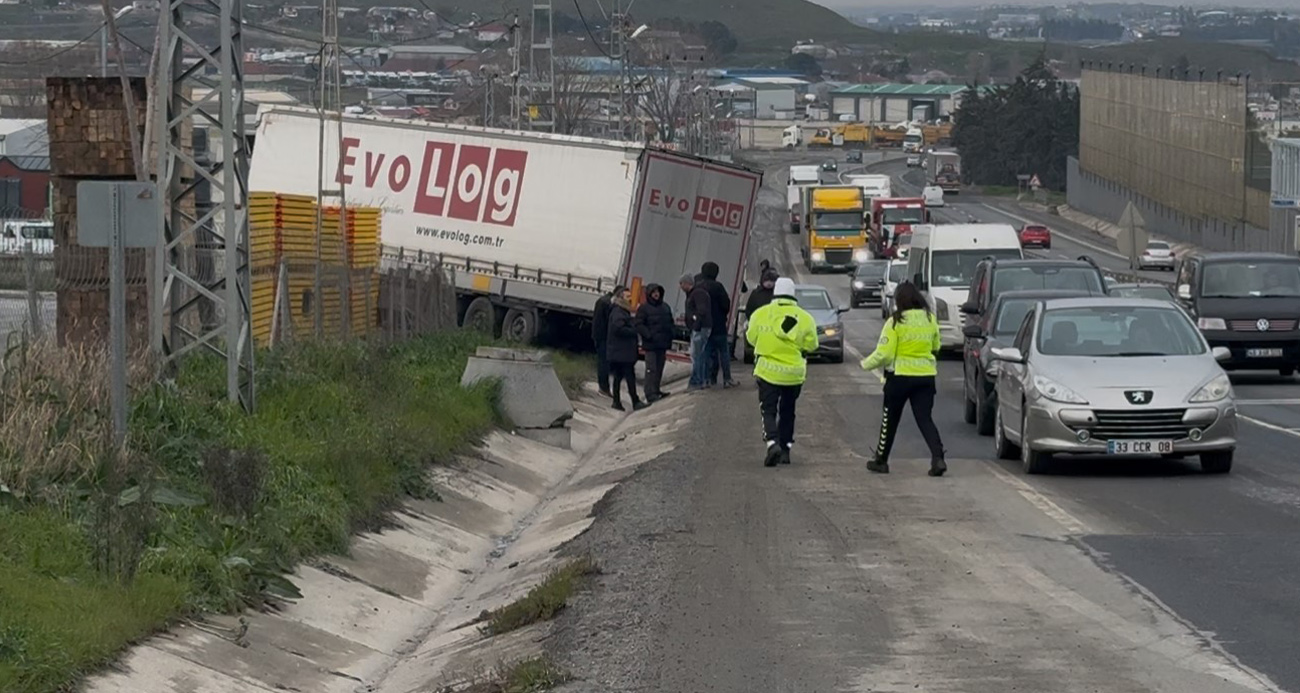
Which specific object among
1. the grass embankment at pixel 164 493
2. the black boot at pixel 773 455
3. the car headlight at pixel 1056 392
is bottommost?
the black boot at pixel 773 455

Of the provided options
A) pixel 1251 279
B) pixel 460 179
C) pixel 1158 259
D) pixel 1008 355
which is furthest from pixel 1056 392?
pixel 1158 259

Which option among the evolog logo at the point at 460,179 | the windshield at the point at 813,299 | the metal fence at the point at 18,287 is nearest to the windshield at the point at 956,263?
the windshield at the point at 813,299

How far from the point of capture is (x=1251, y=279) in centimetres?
2952

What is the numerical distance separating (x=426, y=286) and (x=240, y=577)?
65.5 feet

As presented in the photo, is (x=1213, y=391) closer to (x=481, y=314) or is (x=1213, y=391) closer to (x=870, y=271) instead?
(x=481, y=314)

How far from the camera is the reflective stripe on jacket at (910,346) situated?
1725 cm

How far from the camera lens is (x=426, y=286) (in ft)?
104

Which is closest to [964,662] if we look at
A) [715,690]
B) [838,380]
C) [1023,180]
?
[715,690]

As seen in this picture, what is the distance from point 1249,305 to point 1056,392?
13140mm

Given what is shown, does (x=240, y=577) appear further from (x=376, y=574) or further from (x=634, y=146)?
(x=634, y=146)

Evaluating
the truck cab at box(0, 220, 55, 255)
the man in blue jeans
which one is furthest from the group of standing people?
the truck cab at box(0, 220, 55, 255)

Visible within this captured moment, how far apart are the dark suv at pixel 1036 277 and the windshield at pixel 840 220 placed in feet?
155

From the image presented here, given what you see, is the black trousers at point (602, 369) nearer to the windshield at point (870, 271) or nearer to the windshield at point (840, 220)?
the windshield at point (870, 271)

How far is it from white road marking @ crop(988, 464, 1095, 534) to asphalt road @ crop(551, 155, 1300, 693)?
40 millimetres
